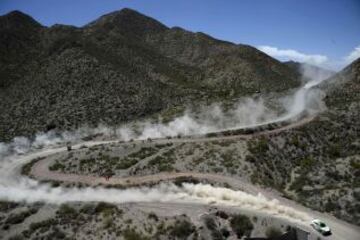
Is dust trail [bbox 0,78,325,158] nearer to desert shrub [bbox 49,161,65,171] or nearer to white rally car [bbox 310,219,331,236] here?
desert shrub [bbox 49,161,65,171]

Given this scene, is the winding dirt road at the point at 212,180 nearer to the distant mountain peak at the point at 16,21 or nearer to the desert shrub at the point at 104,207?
the desert shrub at the point at 104,207

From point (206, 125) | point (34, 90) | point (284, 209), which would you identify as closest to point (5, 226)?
point (284, 209)

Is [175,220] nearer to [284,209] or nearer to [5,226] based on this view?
[284,209]

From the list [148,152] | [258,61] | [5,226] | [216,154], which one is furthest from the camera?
[258,61]

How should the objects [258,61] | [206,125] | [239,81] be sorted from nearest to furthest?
[206,125] < [239,81] < [258,61]

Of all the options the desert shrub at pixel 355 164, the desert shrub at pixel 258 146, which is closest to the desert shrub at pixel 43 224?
the desert shrub at pixel 258 146

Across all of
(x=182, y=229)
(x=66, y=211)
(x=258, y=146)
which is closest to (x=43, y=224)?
(x=66, y=211)
